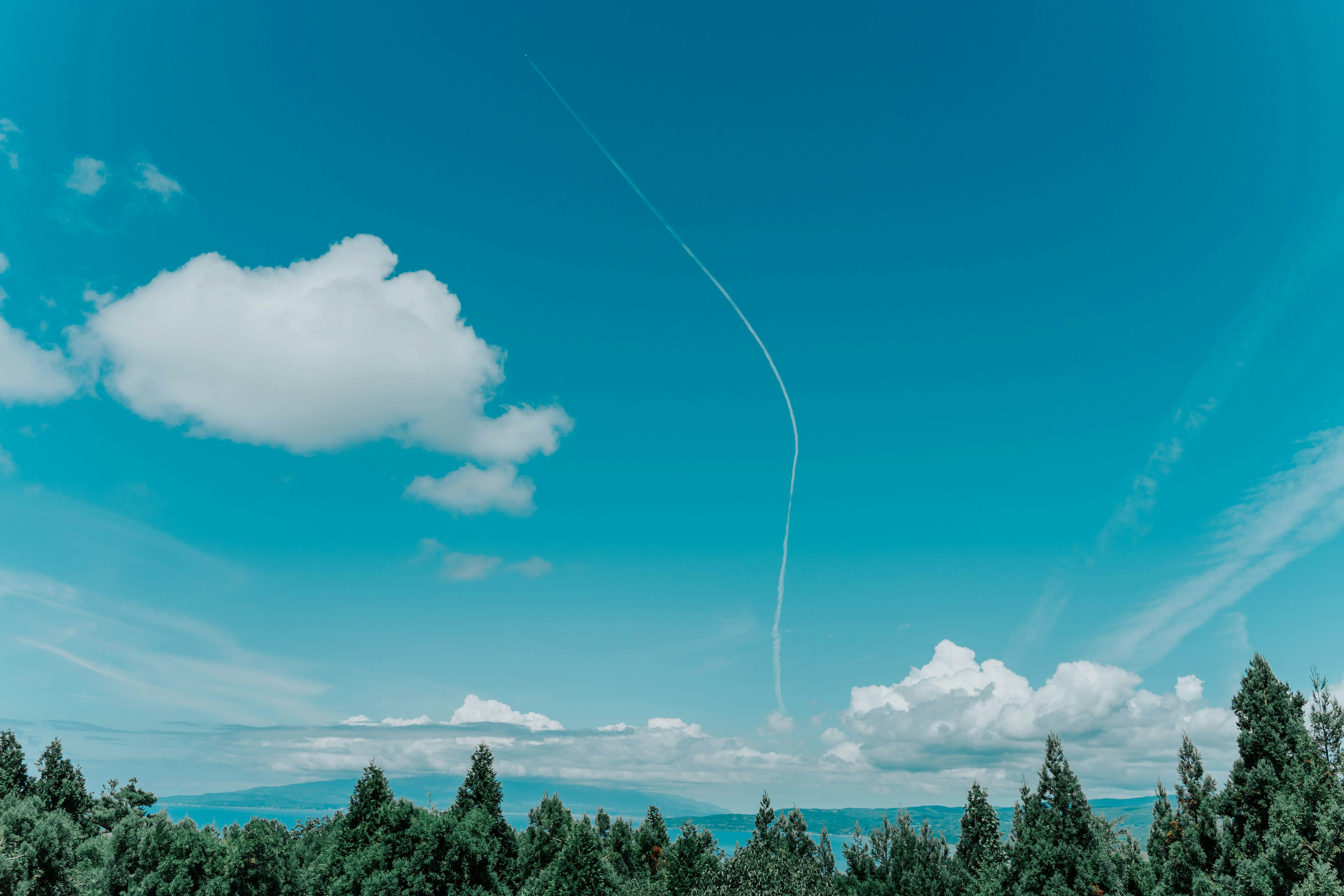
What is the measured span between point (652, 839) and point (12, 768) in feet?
202

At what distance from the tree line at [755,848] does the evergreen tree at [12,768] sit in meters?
0.13

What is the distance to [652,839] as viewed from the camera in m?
84.6

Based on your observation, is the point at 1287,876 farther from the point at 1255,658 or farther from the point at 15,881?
the point at 15,881

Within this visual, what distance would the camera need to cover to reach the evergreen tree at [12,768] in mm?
68812

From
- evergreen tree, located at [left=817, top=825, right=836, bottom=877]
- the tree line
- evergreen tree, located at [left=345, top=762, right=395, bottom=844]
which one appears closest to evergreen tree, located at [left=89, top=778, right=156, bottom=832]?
the tree line

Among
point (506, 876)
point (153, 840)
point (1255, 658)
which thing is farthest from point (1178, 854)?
point (153, 840)

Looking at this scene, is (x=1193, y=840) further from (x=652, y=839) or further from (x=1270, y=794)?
(x=652, y=839)

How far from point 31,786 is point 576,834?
2074 inches

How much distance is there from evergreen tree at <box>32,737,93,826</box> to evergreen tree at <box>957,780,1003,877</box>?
76.5 metres

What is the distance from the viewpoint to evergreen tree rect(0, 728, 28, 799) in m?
68.8

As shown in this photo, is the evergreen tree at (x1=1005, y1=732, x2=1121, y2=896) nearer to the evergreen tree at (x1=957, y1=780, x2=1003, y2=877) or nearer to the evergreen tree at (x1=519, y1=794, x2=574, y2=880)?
the evergreen tree at (x1=957, y1=780, x2=1003, y2=877)

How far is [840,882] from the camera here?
64.9 meters

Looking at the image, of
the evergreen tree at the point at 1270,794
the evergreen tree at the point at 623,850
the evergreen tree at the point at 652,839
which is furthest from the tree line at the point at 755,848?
the evergreen tree at the point at 652,839

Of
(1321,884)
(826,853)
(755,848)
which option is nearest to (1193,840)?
(1321,884)
